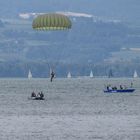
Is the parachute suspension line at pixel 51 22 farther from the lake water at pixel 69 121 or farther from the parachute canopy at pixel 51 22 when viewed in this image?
the lake water at pixel 69 121

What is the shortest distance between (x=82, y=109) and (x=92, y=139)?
45135 millimetres

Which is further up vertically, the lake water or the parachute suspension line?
the parachute suspension line

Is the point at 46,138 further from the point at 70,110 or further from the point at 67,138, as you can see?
the point at 70,110

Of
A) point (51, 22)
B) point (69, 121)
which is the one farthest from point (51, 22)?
point (69, 121)

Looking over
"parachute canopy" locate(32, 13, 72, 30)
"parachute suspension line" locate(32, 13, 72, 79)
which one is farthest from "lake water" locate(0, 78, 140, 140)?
"parachute canopy" locate(32, 13, 72, 30)

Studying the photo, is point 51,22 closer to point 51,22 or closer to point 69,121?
point 51,22

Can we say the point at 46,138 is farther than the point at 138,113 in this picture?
No

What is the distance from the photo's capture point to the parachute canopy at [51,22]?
13150 cm

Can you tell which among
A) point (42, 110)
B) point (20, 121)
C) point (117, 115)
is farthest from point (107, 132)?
point (42, 110)

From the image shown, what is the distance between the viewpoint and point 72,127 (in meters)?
101

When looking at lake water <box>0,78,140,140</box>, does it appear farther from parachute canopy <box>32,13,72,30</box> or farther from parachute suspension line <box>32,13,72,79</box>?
parachute canopy <box>32,13,72,30</box>

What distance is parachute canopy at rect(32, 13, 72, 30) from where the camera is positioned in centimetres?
13150

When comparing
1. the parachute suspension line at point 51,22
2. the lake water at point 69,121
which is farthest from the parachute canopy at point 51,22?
the lake water at point 69,121

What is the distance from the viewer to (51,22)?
131500 millimetres
